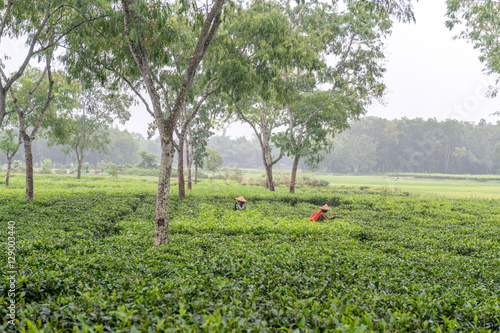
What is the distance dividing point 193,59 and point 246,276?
18.8 feet

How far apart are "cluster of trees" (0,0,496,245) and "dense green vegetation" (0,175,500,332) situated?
235 centimetres

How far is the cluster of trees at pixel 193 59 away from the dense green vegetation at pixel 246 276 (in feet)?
7.73

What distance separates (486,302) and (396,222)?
28.3 ft

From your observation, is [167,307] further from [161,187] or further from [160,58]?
[160,58]

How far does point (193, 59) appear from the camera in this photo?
325 inches

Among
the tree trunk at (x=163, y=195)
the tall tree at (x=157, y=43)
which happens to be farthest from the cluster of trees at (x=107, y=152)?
the tree trunk at (x=163, y=195)

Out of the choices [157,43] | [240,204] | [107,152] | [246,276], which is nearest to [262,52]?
[157,43]

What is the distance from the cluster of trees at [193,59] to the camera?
8406 millimetres

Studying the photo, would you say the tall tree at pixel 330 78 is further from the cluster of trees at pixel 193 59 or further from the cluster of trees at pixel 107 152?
the cluster of trees at pixel 107 152

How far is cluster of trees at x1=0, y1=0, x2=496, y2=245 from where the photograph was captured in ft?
27.6

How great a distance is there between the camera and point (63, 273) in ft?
15.9

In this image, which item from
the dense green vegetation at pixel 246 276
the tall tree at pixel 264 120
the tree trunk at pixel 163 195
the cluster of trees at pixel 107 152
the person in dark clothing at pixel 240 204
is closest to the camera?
the dense green vegetation at pixel 246 276

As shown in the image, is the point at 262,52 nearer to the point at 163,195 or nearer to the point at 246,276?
the point at 163,195

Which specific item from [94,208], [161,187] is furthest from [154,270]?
[94,208]
